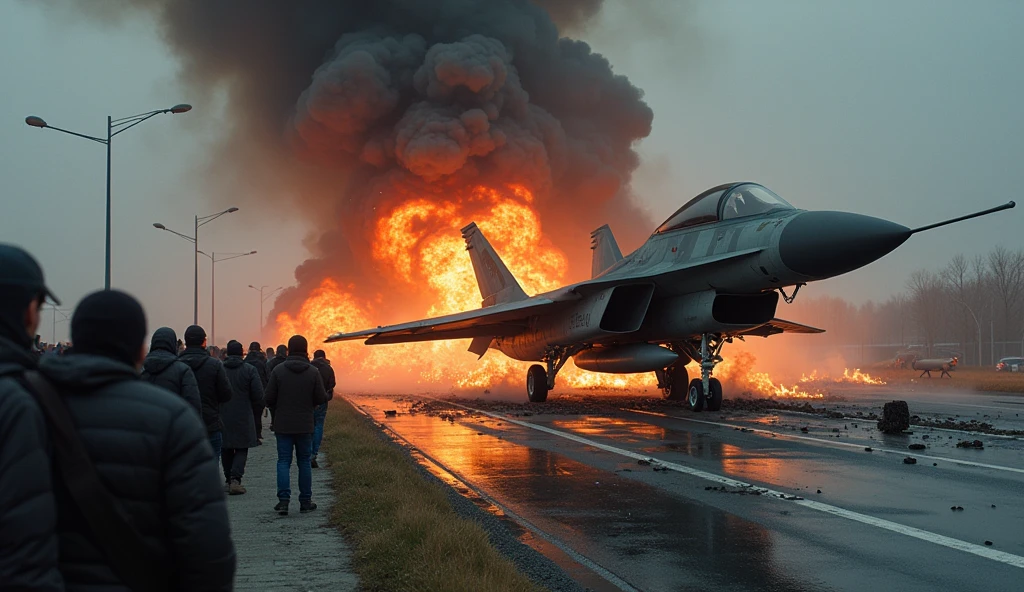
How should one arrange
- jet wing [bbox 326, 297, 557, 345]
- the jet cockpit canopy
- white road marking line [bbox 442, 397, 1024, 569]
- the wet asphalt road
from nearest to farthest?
the wet asphalt road, white road marking line [bbox 442, 397, 1024, 569], the jet cockpit canopy, jet wing [bbox 326, 297, 557, 345]

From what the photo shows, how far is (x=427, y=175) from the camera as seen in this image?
105 feet

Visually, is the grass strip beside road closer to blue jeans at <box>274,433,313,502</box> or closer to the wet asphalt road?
blue jeans at <box>274,433,313,502</box>

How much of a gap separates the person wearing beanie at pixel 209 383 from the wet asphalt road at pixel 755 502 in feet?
8.94

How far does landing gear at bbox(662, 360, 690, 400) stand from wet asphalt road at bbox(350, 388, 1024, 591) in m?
6.90

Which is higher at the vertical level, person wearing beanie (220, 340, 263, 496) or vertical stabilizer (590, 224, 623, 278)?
vertical stabilizer (590, 224, 623, 278)

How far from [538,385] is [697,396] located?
6.02 meters

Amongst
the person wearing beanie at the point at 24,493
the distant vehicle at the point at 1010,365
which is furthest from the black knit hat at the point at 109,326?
the distant vehicle at the point at 1010,365

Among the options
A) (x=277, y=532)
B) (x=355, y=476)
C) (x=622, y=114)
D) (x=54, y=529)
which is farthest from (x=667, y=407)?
(x=622, y=114)

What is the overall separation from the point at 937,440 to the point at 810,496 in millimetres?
6022

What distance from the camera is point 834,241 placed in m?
14.1

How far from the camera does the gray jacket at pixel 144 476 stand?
90.6 inches

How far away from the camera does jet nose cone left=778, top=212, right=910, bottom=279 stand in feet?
45.6

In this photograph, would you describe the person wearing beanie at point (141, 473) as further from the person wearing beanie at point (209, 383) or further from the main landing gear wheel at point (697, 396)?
the main landing gear wheel at point (697, 396)

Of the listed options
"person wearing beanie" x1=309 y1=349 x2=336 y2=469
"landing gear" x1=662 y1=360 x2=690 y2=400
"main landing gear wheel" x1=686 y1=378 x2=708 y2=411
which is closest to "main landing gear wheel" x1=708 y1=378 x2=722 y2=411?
"main landing gear wheel" x1=686 y1=378 x2=708 y2=411
